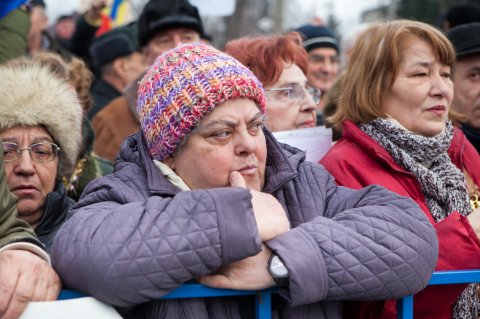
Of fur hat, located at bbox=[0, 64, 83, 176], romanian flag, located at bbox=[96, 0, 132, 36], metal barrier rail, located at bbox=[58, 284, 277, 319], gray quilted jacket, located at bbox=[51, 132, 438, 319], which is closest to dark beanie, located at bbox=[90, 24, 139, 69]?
romanian flag, located at bbox=[96, 0, 132, 36]

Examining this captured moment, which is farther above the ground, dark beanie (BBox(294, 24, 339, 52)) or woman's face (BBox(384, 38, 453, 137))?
woman's face (BBox(384, 38, 453, 137))

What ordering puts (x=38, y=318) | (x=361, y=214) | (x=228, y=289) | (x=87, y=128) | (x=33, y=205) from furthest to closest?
(x=87, y=128) < (x=33, y=205) < (x=361, y=214) < (x=228, y=289) < (x=38, y=318)

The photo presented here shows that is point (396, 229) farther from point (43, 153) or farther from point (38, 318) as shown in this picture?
point (43, 153)

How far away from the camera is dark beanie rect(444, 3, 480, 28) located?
6.84 meters

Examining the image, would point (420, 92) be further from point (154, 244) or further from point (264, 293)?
point (154, 244)

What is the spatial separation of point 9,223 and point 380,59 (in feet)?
6.67

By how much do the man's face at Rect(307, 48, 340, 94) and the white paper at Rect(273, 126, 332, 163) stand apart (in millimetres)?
3361

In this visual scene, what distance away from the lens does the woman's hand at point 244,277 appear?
256 centimetres

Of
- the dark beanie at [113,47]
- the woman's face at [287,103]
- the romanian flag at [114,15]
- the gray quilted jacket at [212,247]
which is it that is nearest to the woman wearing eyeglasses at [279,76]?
the woman's face at [287,103]

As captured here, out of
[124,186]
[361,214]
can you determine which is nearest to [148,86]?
[124,186]

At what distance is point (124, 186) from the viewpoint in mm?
2811

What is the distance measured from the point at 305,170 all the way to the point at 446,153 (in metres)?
1.07

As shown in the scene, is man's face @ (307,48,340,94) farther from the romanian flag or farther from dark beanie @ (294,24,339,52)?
the romanian flag

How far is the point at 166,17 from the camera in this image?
632 cm
